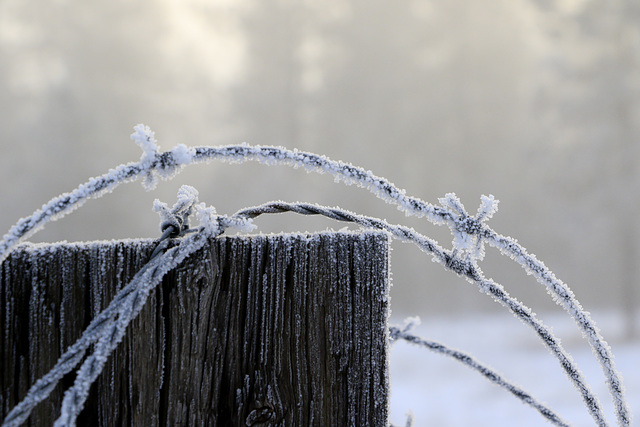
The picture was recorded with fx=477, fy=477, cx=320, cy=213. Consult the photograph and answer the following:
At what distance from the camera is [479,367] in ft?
2.10

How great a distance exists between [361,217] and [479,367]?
0.30 meters

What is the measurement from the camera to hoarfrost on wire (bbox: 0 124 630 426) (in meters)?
0.44

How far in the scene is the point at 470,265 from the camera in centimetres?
51

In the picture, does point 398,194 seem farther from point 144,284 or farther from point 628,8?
point 628,8

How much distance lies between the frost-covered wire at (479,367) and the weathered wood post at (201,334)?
0.69 feet

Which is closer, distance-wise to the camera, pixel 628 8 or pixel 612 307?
pixel 628 8

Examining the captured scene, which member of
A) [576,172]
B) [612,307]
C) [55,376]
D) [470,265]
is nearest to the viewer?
[55,376]

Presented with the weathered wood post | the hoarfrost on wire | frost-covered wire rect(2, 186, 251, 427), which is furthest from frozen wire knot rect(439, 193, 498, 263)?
frost-covered wire rect(2, 186, 251, 427)

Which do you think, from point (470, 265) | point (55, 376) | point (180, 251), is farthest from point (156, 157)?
point (470, 265)

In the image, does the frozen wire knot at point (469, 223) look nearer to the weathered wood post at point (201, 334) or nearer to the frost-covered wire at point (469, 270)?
the frost-covered wire at point (469, 270)

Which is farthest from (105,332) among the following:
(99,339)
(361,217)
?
(361,217)

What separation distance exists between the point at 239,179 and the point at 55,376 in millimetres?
11288

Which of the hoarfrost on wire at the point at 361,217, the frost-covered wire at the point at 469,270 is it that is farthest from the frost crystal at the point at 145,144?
the frost-covered wire at the point at 469,270

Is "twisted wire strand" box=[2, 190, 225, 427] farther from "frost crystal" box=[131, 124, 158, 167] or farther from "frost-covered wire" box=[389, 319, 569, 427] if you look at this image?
"frost-covered wire" box=[389, 319, 569, 427]
